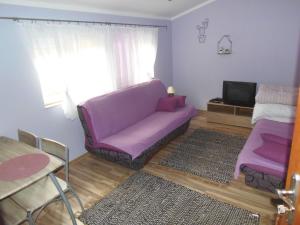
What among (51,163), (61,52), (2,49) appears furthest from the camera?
(61,52)

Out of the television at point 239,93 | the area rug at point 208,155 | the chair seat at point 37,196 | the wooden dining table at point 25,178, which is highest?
the television at point 239,93

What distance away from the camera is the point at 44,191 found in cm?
194

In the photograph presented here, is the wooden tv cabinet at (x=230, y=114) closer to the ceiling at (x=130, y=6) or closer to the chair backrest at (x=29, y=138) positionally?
the ceiling at (x=130, y=6)

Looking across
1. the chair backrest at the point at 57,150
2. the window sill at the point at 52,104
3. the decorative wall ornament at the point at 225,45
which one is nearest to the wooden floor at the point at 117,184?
the chair backrest at the point at 57,150

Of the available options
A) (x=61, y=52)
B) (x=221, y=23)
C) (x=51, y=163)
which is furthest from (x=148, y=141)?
(x=221, y=23)

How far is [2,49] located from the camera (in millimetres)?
2326

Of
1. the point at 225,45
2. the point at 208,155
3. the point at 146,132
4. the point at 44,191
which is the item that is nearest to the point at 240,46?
the point at 225,45

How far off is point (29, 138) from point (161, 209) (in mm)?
1478

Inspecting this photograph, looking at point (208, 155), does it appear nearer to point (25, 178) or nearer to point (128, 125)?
point (128, 125)

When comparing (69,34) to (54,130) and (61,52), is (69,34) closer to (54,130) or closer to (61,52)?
(61,52)

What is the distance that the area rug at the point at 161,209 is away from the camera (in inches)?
81.3

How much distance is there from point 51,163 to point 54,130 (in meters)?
1.26

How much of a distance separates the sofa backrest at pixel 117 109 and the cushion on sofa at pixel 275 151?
5.88 ft

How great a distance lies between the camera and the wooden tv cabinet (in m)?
4.02
